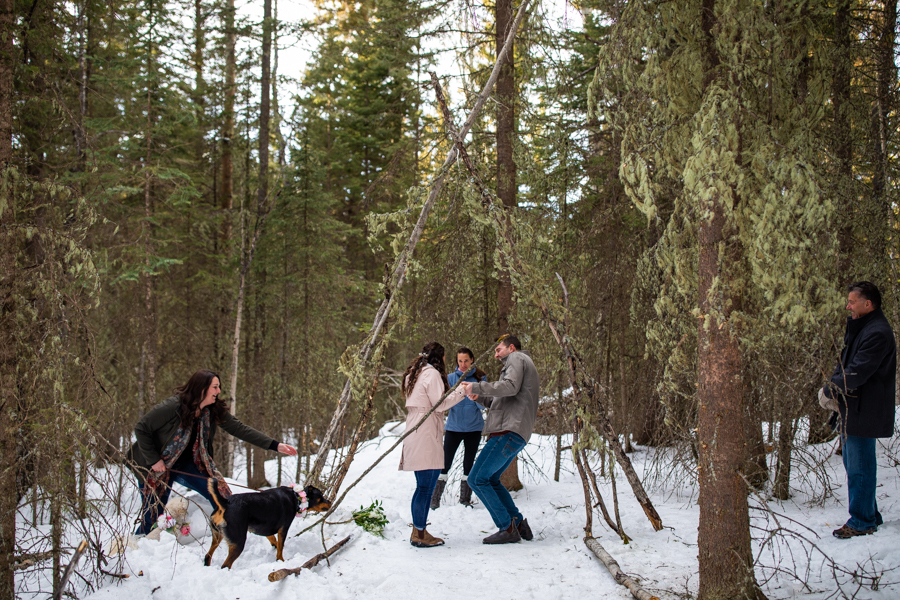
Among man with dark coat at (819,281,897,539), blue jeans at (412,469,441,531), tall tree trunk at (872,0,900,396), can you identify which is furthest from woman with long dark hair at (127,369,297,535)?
tall tree trunk at (872,0,900,396)

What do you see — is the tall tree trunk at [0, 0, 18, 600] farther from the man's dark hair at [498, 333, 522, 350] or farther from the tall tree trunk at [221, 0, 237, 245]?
the tall tree trunk at [221, 0, 237, 245]

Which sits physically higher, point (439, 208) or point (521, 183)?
point (521, 183)

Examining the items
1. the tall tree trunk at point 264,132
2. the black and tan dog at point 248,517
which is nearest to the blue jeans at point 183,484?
the black and tan dog at point 248,517

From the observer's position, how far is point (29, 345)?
3633mm

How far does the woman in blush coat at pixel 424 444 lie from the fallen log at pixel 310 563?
2.17 ft

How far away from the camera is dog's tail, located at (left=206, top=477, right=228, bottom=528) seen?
13.0 ft

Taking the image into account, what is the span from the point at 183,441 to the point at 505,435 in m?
2.80

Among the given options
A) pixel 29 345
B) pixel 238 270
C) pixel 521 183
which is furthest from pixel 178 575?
pixel 238 270

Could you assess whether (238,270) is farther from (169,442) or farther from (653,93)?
(653,93)

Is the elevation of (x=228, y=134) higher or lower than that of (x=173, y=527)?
higher

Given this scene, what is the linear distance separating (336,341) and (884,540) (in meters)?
10.2

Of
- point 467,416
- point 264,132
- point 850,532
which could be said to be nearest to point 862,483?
point 850,532

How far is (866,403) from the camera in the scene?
3840 millimetres

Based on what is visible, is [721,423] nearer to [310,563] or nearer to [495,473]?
[495,473]
